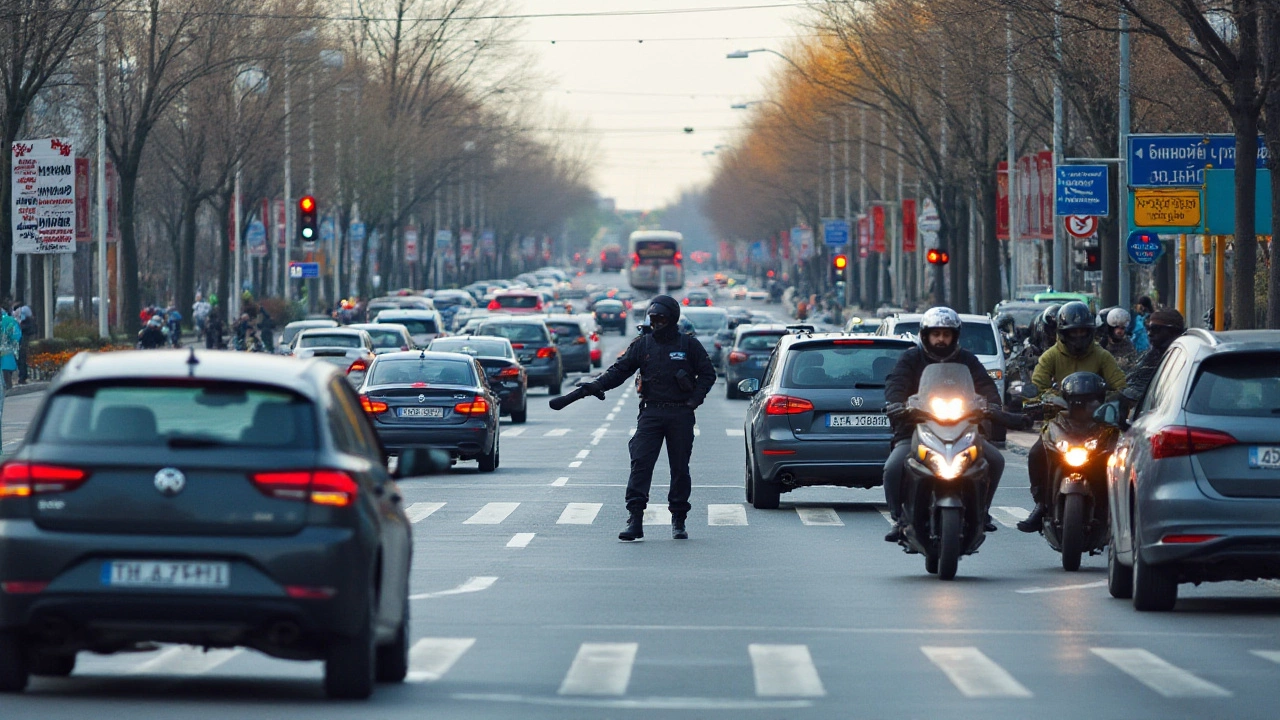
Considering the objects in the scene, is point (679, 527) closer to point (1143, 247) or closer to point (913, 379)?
point (913, 379)

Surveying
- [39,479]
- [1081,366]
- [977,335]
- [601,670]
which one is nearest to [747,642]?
[601,670]

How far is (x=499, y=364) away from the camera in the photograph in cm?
3638

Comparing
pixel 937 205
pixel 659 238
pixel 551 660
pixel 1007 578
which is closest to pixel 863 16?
pixel 937 205

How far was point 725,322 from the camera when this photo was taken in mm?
64125

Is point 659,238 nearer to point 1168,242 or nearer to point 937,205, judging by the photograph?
point 937,205

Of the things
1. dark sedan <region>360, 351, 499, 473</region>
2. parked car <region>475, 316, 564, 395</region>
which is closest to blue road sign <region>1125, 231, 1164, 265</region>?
dark sedan <region>360, 351, 499, 473</region>

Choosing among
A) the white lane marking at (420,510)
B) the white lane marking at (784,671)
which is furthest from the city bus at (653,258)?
the white lane marking at (784,671)

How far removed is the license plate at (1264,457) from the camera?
1191 centimetres

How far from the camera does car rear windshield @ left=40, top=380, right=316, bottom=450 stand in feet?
28.5

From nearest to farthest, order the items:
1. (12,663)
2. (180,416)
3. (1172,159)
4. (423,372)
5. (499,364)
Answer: (180,416)
(12,663)
(423,372)
(1172,159)
(499,364)

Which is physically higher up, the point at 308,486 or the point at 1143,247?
the point at 1143,247

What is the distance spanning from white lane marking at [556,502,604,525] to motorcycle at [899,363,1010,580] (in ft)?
17.9

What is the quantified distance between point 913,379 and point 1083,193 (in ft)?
81.2

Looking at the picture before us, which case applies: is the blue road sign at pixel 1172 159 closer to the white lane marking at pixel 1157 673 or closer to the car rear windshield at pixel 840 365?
the car rear windshield at pixel 840 365
